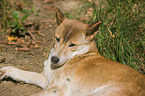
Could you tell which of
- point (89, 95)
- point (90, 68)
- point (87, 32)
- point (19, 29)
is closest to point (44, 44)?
point (19, 29)

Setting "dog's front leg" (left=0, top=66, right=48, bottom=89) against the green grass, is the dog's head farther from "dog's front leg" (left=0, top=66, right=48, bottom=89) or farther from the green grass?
the green grass

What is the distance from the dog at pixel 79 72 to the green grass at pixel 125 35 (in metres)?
0.88

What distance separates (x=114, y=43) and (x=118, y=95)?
1.98 m

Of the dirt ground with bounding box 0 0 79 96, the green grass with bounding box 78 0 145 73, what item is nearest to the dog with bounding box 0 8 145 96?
the dirt ground with bounding box 0 0 79 96

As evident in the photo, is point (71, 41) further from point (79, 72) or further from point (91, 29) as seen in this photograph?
point (79, 72)

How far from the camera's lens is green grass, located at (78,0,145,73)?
4734 mm

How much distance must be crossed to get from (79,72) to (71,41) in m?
0.69

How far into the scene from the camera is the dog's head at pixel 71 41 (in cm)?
390

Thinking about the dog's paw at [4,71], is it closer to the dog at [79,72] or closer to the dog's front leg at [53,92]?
the dog at [79,72]

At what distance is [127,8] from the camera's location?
5.20 m

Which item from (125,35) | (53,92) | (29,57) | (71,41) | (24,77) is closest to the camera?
(53,92)

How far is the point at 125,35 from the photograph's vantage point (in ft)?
15.8

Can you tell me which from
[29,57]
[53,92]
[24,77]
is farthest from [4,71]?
[53,92]

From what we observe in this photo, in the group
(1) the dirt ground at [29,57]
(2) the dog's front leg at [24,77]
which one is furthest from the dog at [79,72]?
(1) the dirt ground at [29,57]
